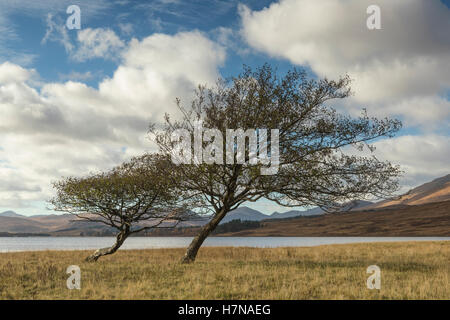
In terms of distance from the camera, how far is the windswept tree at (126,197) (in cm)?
2938

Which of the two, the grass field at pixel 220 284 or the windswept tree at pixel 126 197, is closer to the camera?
the grass field at pixel 220 284

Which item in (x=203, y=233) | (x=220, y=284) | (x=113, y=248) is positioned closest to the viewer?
(x=220, y=284)

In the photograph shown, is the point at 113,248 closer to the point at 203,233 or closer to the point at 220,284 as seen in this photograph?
the point at 203,233

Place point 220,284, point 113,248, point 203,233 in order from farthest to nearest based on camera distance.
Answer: point 113,248
point 203,233
point 220,284

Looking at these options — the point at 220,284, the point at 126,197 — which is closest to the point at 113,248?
the point at 126,197

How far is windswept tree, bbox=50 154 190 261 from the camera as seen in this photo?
96.4 feet

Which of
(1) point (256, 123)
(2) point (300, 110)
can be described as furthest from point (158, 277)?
(2) point (300, 110)

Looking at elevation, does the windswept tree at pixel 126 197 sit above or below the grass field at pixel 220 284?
above

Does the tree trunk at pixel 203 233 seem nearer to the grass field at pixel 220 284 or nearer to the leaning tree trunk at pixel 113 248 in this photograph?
the grass field at pixel 220 284

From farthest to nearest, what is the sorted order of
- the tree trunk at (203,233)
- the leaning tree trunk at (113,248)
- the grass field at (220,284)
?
1. the leaning tree trunk at (113,248)
2. the tree trunk at (203,233)
3. the grass field at (220,284)

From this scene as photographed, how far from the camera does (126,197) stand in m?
30.4

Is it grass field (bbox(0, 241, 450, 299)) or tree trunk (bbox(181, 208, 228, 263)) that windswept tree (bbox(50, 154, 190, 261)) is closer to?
tree trunk (bbox(181, 208, 228, 263))

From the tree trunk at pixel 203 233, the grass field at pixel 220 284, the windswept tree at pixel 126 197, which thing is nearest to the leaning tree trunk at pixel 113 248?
the windswept tree at pixel 126 197
